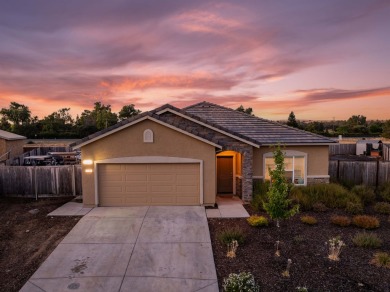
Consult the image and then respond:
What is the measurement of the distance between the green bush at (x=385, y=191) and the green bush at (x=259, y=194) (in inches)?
248

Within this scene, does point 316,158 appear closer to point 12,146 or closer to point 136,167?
point 136,167

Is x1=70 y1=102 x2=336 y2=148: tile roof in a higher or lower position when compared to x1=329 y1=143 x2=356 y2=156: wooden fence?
higher

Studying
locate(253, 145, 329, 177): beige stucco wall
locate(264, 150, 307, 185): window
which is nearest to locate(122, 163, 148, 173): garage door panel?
locate(264, 150, 307, 185): window

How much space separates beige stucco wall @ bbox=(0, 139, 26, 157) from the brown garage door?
18499 mm

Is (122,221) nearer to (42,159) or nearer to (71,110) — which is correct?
(42,159)

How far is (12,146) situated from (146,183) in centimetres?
2140

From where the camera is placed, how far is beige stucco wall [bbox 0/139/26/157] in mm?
25833

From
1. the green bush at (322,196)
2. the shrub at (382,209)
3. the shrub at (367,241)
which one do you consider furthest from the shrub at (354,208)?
the shrub at (367,241)

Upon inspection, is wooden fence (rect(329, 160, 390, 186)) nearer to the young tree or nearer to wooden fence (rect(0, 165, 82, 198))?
the young tree

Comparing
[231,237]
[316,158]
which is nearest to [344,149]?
[316,158]

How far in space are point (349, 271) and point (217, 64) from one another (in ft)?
51.7

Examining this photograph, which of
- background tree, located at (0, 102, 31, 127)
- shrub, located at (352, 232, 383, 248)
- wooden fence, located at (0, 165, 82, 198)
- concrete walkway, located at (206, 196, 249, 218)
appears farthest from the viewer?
background tree, located at (0, 102, 31, 127)

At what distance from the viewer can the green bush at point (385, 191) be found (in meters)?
14.4

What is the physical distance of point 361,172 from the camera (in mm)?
17328
